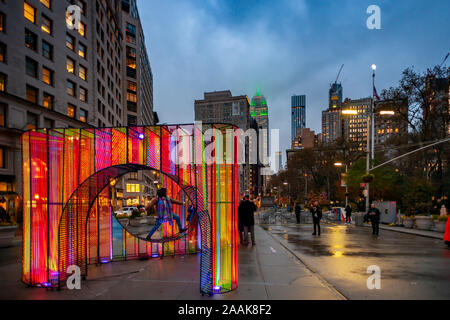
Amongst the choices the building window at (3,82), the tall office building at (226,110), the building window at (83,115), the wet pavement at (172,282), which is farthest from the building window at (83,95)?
the tall office building at (226,110)

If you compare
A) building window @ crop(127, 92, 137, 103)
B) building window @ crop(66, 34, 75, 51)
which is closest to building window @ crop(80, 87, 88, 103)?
building window @ crop(66, 34, 75, 51)

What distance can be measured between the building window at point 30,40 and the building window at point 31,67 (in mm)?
1333

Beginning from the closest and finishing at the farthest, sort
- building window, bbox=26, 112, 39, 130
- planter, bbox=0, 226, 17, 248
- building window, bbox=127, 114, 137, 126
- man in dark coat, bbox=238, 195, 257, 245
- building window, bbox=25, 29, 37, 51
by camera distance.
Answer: man in dark coat, bbox=238, 195, 257, 245 → planter, bbox=0, 226, 17, 248 → building window, bbox=26, 112, 39, 130 → building window, bbox=25, 29, 37, 51 → building window, bbox=127, 114, 137, 126

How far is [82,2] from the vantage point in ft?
127

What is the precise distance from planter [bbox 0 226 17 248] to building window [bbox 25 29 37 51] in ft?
77.6

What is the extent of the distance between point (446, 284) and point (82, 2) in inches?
1805

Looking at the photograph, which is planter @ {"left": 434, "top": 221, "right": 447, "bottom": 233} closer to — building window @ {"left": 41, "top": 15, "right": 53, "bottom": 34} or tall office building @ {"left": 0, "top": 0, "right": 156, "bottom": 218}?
tall office building @ {"left": 0, "top": 0, "right": 156, "bottom": 218}

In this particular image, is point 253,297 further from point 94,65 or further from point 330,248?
point 94,65

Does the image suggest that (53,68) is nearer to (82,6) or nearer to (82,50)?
(82,50)

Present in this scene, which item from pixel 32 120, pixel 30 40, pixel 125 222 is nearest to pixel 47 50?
pixel 30 40

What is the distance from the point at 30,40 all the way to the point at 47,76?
3.85 m

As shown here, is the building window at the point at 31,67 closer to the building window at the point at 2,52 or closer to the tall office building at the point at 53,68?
the tall office building at the point at 53,68

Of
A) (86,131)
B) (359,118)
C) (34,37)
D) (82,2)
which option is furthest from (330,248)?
(359,118)

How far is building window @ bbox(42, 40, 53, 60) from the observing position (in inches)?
1241
